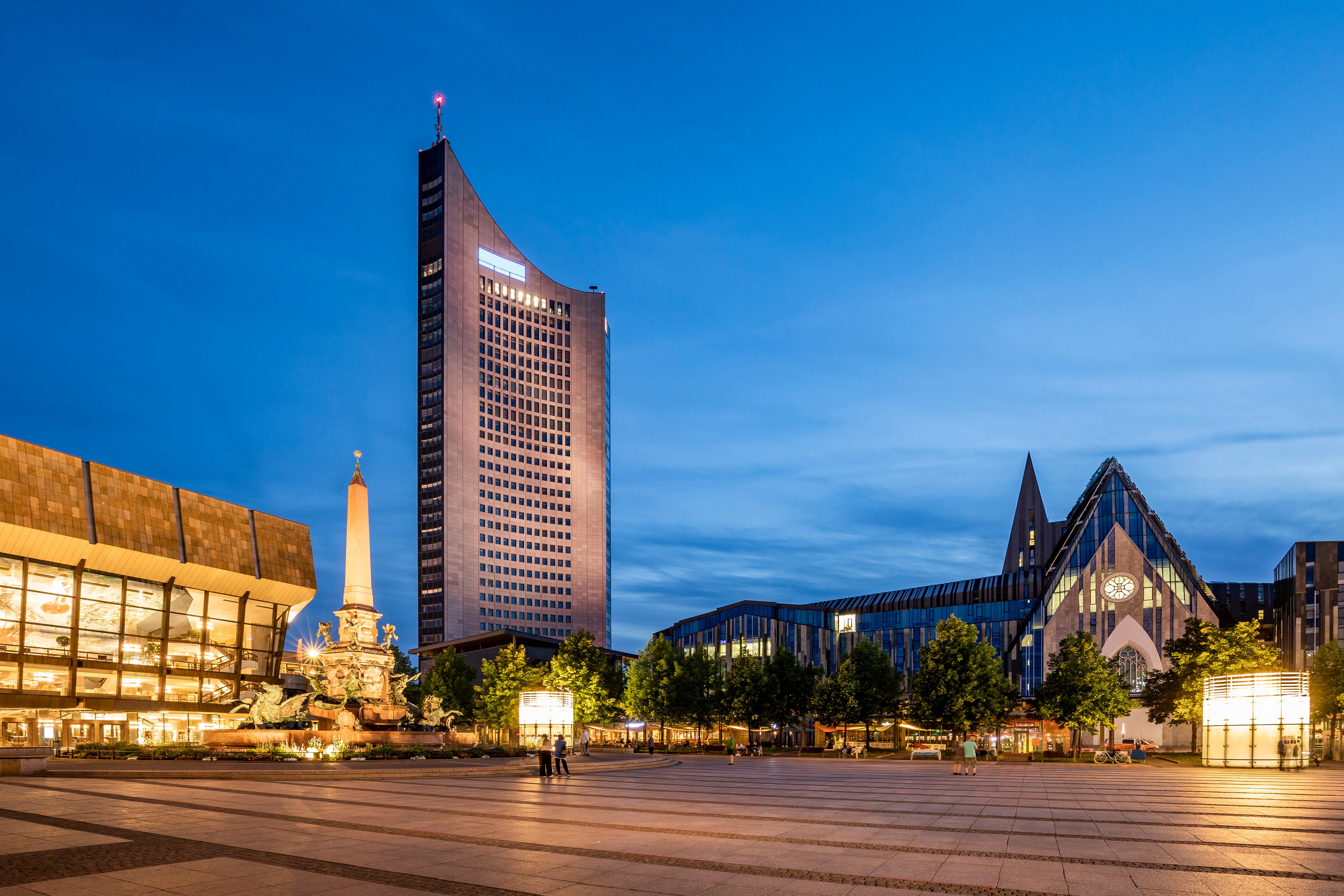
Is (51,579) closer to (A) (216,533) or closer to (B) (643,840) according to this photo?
(A) (216,533)

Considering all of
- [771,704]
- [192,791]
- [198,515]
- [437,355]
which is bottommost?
[771,704]

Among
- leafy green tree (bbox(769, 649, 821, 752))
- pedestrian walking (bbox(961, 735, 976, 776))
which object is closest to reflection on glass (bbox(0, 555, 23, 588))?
leafy green tree (bbox(769, 649, 821, 752))

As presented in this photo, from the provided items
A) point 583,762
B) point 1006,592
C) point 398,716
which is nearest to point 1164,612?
point 1006,592

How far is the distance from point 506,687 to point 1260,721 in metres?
56.7

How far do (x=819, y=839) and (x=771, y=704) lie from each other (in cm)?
6804

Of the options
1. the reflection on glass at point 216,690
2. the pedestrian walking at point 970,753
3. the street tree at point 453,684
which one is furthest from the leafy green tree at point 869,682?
the reflection on glass at point 216,690

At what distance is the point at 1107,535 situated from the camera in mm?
101188

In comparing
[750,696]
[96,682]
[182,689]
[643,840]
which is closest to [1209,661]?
[750,696]

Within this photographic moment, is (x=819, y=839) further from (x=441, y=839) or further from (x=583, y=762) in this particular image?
(x=583, y=762)

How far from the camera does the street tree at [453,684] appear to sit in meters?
92.8

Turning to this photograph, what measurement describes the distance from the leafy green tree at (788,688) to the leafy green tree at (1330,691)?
37.0m

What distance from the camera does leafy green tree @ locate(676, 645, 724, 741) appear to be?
258 feet

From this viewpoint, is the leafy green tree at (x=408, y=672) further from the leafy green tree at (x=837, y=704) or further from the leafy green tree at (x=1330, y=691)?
the leafy green tree at (x=1330, y=691)

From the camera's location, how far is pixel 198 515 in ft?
225
